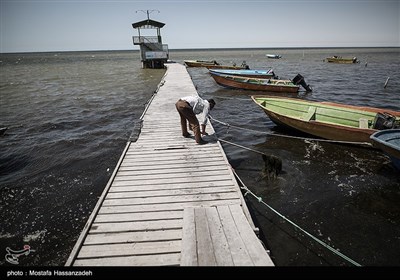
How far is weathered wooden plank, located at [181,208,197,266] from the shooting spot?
3061 mm

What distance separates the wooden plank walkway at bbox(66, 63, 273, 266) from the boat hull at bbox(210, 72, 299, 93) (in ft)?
48.1

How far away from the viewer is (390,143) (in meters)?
6.55

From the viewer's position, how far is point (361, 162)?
27.9 feet

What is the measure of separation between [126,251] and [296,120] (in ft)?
28.8

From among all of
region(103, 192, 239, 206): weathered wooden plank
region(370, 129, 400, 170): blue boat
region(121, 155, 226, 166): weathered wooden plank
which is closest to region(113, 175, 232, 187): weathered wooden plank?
region(103, 192, 239, 206): weathered wooden plank

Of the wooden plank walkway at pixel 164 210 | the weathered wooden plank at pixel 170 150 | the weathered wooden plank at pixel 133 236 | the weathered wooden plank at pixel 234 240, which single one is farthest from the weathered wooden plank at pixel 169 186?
the weathered wooden plank at pixel 170 150

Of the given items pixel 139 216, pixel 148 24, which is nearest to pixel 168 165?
pixel 139 216

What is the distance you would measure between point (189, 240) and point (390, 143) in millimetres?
6780

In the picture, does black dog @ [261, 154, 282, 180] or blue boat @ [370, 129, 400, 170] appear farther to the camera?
black dog @ [261, 154, 282, 180]

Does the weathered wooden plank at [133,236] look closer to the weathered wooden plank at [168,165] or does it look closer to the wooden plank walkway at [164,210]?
the wooden plank walkway at [164,210]

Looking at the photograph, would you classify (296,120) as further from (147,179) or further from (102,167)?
(102,167)

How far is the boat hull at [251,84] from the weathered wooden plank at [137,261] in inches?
749

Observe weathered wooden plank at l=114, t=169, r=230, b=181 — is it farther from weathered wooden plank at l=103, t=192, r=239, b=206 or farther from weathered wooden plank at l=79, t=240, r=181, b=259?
weathered wooden plank at l=79, t=240, r=181, b=259

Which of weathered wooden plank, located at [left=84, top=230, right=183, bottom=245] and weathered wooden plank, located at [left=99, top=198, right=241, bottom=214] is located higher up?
weathered wooden plank, located at [left=99, top=198, right=241, bottom=214]
